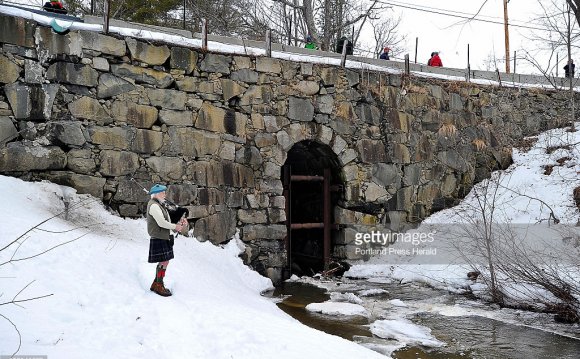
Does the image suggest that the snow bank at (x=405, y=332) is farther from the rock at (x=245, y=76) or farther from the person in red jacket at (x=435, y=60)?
the person in red jacket at (x=435, y=60)

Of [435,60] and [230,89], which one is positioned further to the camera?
[435,60]

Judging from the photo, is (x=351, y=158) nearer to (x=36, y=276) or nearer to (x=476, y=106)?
(x=476, y=106)

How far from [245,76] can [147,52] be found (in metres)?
1.82

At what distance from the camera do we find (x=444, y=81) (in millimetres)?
12000

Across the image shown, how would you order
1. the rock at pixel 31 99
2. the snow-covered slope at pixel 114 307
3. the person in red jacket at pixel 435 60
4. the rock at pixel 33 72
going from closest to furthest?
the snow-covered slope at pixel 114 307 → the rock at pixel 31 99 → the rock at pixel 33 72 → the person in red jacket at pixel 435 60

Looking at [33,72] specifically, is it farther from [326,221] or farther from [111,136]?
[326,221]

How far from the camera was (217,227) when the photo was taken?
343 inches

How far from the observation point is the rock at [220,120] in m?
8.68

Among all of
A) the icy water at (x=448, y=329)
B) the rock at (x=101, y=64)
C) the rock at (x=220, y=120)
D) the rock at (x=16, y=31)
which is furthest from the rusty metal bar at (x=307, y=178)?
the rock at (x=16, y=31)

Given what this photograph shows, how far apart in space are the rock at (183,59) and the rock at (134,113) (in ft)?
2.87

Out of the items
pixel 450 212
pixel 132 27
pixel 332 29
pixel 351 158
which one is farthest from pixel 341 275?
pixel 332 29

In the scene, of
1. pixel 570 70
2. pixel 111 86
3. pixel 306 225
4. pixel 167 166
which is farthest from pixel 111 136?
pixel 570 70

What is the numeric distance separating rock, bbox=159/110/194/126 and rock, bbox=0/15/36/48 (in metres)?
2.16

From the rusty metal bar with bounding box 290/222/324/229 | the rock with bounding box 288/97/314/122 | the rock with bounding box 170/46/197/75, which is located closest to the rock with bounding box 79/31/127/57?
the rock with bounding box 170/46/197/75
